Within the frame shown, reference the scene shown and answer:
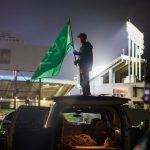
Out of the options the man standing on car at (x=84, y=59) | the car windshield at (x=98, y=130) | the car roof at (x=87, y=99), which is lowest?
the car windshield at (x=98, y=130)

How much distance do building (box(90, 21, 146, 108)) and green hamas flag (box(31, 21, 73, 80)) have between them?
61.4 ft

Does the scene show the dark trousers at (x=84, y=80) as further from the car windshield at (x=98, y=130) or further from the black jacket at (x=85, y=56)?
the car windshield at (x=98, y=130)

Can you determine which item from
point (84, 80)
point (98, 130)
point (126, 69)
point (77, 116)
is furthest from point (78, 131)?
Result: point (126, 69)

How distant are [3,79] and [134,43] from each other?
711 inches

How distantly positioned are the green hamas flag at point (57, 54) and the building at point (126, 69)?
736 inches

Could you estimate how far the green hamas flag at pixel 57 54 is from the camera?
1248 centimetres

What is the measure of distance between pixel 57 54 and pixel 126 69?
2240 cm

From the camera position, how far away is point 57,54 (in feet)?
42.1

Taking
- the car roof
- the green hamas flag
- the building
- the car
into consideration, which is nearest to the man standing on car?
the green hamas flag

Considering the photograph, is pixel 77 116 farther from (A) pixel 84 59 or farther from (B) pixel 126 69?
(B) pixel 126 69

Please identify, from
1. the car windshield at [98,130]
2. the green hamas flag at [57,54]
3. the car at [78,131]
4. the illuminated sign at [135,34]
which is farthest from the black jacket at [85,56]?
the illuminated sign at [135,34]

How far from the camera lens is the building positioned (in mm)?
32719

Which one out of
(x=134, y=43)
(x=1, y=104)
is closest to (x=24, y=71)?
(x=1, y=104)

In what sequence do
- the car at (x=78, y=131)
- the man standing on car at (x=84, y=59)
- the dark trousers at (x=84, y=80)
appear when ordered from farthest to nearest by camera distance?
the man standing on car at (x=84, y=59), the dark trousers at (x=84, y=80), the car at (x=78, y=131)
